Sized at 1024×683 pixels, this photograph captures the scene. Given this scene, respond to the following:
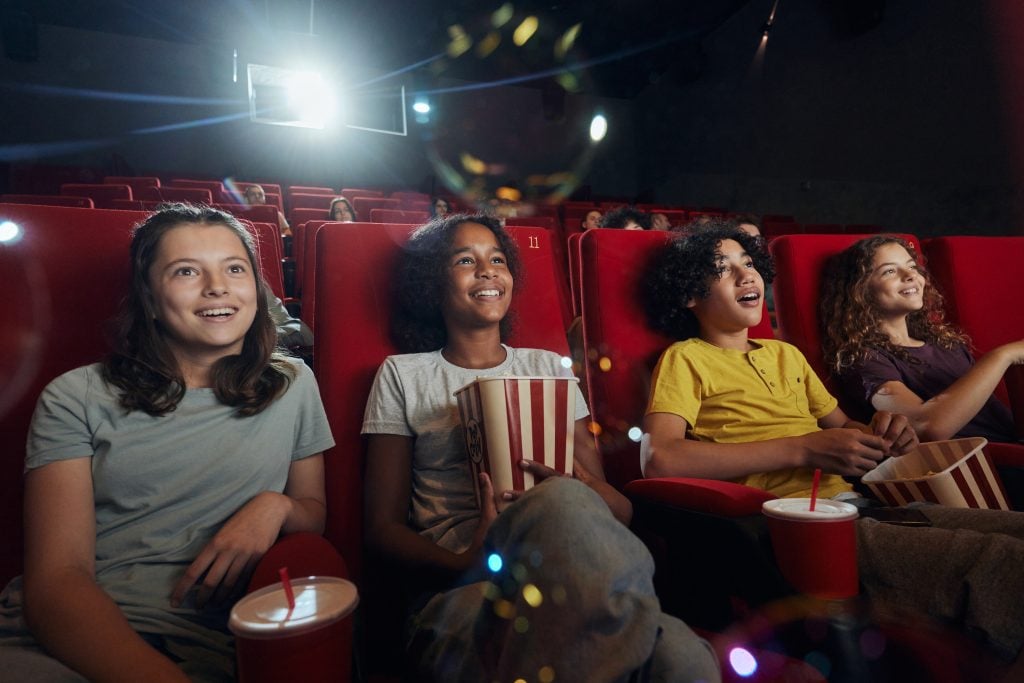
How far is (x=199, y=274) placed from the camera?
0.83 metres

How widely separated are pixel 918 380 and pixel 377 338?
3.81 ft

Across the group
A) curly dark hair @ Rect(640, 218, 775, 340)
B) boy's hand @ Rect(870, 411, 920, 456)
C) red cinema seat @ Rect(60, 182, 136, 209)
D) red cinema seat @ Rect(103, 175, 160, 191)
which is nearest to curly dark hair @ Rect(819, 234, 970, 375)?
curly dark hair @ Rect(640, 218, 775, 340)

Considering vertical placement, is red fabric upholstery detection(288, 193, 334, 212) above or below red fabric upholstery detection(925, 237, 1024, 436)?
above

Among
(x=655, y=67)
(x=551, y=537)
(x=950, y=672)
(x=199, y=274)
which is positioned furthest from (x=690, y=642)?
(x=655, y=67)

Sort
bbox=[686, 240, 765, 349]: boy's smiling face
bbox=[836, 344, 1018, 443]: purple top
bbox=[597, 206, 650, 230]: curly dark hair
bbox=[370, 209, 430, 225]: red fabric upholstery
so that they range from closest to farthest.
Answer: bbox=[686, 240, 765, 349]: boy's smiling face < bbox=[836, 344, 1018, 443]: purple top < bbox=[597, 206, 650, 230]: curly dark hair < bbox=[370, 209, 430, 225]: red fabric upholstery

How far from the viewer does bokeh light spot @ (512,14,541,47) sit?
626 centimetres

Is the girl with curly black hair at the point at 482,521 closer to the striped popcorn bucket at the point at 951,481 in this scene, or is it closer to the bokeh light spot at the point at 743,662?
the bokeh light spot at the point at 743,662

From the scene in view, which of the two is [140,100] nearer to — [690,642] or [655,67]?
[655,67]

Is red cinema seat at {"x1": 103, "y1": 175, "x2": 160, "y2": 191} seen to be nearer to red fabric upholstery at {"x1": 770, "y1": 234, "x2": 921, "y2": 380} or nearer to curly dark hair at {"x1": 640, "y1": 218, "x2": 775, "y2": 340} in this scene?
curly dark hair at {"x1": 640, "y1": 218, "x2": 775, "y2": 340}

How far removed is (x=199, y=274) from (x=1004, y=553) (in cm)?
104

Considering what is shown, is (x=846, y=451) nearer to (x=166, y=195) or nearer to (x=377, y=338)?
(x=377, y=338)

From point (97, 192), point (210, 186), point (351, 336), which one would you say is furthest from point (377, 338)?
point (210, 186)

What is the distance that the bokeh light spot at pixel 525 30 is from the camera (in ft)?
20.5

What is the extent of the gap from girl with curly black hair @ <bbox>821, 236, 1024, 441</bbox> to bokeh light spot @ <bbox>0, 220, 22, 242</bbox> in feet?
5.04
